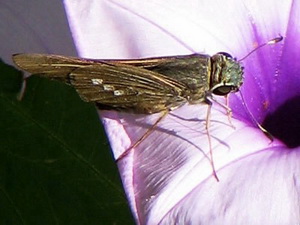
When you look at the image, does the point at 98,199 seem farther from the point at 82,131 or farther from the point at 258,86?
the point at 258,86

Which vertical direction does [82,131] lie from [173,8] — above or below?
below

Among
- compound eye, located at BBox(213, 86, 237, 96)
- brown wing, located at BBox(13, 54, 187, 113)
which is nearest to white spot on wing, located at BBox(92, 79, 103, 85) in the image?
brown wing, located at BBox(13, 54, 187, 113)

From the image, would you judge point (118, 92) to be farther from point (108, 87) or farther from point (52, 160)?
point (52, 160)

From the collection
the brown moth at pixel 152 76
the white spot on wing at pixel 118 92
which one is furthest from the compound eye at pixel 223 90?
the white spot on wing at pixel 118 92

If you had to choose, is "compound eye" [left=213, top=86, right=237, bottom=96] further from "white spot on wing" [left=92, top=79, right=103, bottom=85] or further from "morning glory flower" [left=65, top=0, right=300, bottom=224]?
"white spot on wing" [left=92, top=79, right=103, bottom=85]

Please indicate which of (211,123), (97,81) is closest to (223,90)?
(211,123)

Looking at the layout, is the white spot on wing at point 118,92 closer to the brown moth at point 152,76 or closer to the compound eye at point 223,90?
the brown moth at point 152,76

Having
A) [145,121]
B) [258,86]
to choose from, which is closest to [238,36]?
[258,86]
